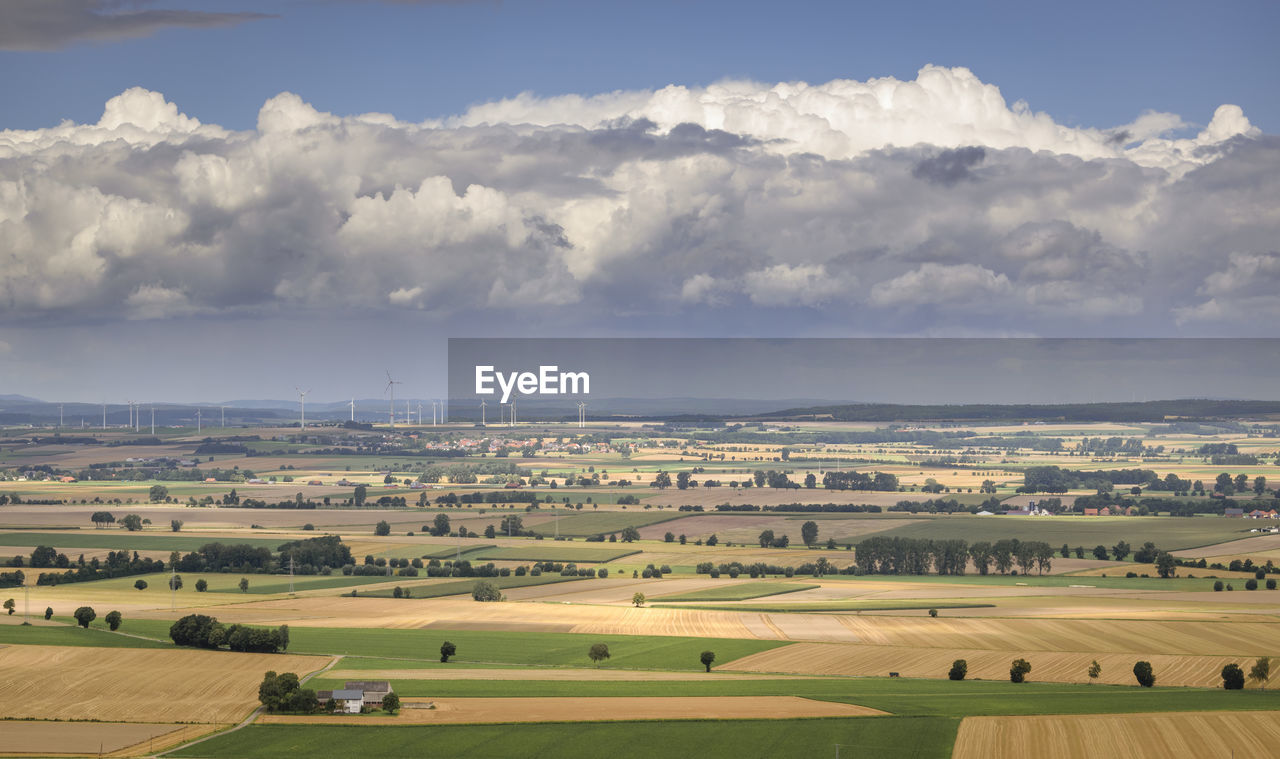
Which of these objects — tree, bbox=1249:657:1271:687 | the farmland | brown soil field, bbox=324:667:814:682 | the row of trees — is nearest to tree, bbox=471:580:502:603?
the farmland

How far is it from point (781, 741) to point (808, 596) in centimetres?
4316

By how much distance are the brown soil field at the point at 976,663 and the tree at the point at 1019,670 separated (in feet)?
1.92

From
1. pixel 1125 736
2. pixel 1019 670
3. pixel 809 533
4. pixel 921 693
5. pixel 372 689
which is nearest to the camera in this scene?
pixel 1125 736

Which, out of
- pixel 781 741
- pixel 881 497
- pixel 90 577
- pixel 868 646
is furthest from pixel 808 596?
pixel 881 497

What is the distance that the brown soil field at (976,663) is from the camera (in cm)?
6275

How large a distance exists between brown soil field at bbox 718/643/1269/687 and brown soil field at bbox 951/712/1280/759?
10574 mm

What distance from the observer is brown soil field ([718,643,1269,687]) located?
62.8 metres

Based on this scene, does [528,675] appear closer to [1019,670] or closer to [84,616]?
[1019,670]

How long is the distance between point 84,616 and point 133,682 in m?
20.5

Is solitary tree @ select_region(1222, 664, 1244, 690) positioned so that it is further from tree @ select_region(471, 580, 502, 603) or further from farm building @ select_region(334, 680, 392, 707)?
tree @ select_region(471, 580, 502, 603)

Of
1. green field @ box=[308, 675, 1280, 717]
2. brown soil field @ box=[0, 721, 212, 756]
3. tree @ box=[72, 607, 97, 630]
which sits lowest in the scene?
green field @ box=[308, 675, 1280, 717]

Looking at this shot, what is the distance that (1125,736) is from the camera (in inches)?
1911

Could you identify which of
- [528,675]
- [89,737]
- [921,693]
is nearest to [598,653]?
[528,675]

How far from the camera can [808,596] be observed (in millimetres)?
91562
